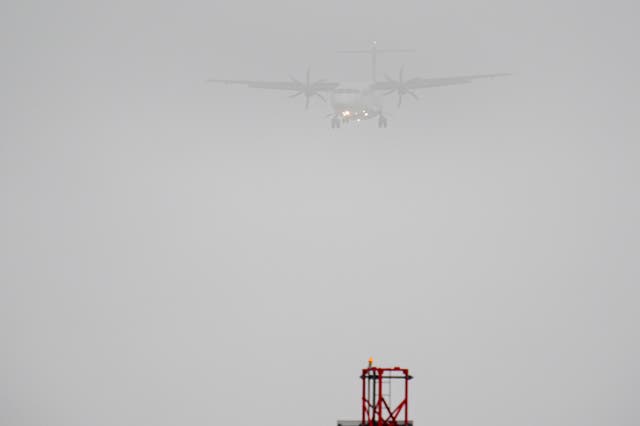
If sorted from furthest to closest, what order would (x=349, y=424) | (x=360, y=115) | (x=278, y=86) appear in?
1. (x=278, y=86)
2. (x=360, y=115)
3. (x=349, y=424)

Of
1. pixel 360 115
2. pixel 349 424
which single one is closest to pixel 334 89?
pixel 360 115

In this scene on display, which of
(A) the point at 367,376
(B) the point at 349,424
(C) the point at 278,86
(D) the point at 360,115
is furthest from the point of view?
(C) the point at 278,86

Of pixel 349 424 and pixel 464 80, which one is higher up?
pixel 464 80

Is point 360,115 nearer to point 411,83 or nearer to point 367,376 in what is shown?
point 411,83

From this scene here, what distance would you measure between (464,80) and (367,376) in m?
74.0

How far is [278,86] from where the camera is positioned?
170250 millimetres

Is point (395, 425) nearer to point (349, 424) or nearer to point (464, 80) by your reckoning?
point (349, 424)

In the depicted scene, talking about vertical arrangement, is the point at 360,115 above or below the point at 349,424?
above

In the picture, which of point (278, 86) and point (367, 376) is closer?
point (367, 376)

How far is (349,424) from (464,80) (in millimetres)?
70908

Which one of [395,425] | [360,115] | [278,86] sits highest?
[278,86]

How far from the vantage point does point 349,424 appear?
9769 cm

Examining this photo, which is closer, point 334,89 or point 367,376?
point 367,376

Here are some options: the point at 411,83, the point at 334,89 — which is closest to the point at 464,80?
the point at 411,83
